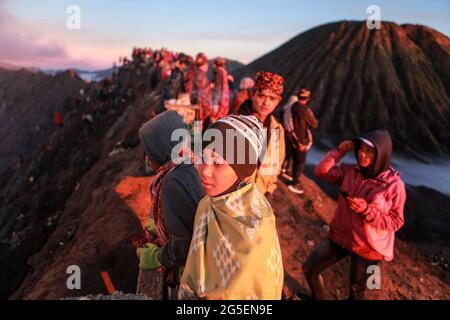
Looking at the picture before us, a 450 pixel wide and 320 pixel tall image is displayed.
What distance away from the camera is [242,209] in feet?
5.04

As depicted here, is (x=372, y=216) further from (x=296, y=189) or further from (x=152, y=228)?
(x=296, y=189)

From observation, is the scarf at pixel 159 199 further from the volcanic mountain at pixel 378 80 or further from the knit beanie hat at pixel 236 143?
the volcanic mountain at pixel 378 80

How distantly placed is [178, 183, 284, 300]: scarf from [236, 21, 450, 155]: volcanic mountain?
60.2 feet

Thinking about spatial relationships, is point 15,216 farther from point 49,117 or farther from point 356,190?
point 49,117

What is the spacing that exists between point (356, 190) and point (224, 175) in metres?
2.06

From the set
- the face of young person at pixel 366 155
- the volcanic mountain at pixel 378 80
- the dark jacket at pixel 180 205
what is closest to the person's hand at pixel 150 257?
the dark jacket at pixel 180 205

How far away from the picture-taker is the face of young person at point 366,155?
303 centimetres

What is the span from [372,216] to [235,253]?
203 centimetres

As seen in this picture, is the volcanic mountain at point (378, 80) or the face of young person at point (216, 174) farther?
the volcanic mountain at point (378, 80)

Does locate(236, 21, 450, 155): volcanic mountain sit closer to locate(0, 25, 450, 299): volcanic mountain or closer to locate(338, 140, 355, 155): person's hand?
locate(0, 25, 450, 299): volcanic mountain

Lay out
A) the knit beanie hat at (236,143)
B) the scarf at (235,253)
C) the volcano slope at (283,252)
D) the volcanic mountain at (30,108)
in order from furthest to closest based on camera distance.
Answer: the volcanic mountain at (30,108) → the volcano slope at (283,252) → the knit beanie hat at (236,143) → the scarf at (235,253)

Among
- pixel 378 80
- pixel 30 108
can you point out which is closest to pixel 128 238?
pixel 378 80

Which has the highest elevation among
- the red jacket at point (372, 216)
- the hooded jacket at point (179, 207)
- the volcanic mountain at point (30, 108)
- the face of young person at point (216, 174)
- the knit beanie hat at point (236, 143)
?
the knit beanie hat at point (236, 143)

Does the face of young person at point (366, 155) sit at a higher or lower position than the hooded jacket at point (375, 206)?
higher
